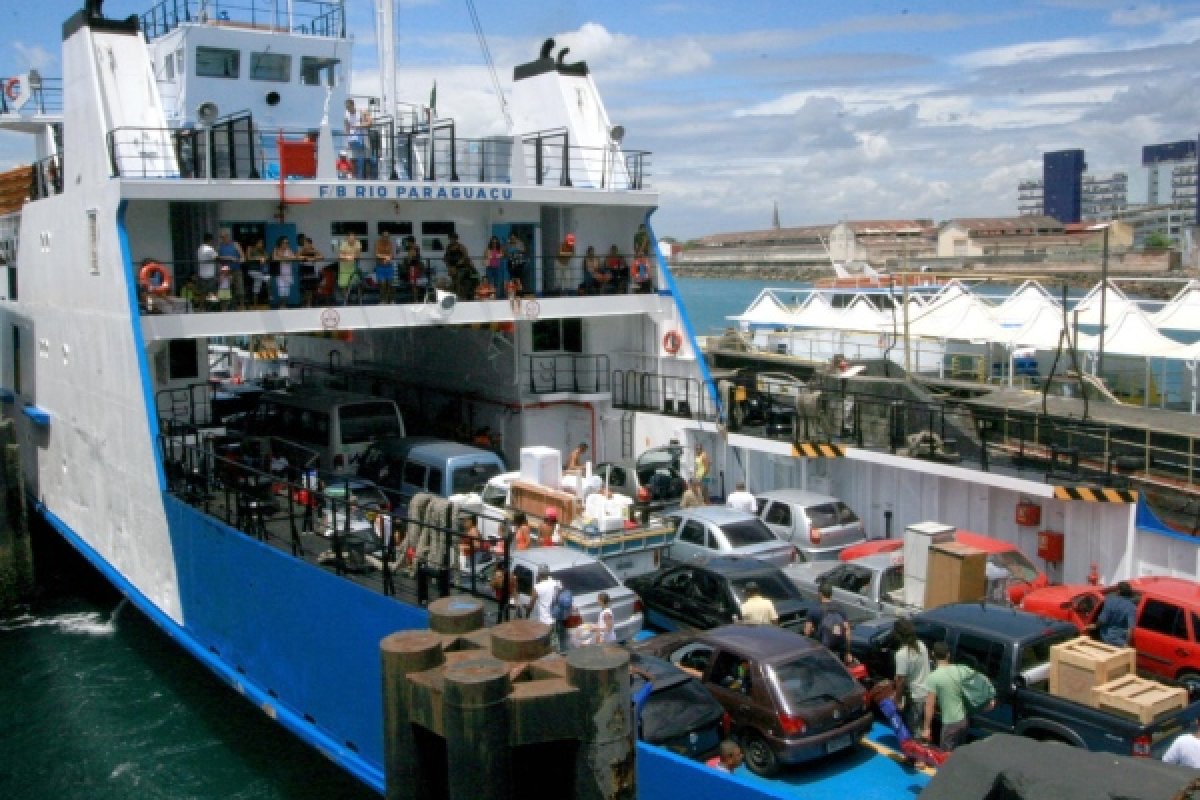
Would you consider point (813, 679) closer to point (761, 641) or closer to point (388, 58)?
point (761, 641)

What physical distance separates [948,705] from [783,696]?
1.29 m

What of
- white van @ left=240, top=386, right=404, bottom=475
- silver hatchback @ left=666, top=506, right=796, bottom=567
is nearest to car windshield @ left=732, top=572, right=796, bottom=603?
silver hatchback @ left=666, top=506, right=796, bottom=567

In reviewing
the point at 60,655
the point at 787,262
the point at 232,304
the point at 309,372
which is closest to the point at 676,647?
the point at 232,304

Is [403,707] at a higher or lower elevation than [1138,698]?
higher

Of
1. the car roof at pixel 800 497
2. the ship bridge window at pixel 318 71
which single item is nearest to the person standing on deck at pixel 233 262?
the ship bridge window at pixel 318 71

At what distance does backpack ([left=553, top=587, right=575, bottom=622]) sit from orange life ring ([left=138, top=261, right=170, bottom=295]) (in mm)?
7031

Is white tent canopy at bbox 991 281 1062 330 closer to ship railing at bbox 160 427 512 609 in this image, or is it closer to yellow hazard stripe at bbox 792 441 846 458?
yellow hazard stripe at bbox 792 441 846 458

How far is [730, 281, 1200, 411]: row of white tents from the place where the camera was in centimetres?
2308

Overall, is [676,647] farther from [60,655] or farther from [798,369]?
[798,369]

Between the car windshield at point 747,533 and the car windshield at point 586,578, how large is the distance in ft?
8.70

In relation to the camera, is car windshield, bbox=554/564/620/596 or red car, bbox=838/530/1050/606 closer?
car windshield, bbox=554/564/620/596

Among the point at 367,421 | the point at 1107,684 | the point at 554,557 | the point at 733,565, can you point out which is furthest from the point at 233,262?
the point at 1107,684

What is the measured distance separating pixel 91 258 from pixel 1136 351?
63.4 feet

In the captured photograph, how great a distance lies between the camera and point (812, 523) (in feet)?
48.9
